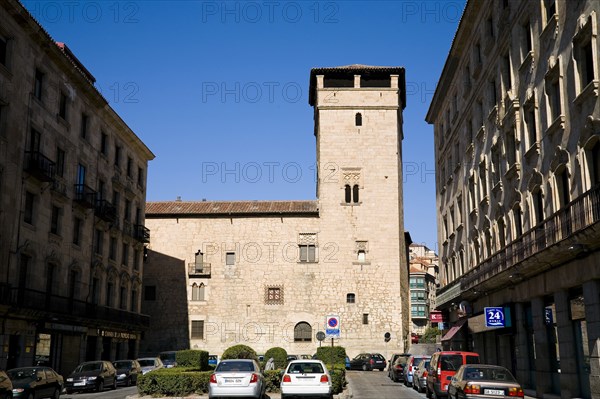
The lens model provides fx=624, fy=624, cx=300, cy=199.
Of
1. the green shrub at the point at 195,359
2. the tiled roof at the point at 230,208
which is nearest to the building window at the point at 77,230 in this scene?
the green shrub at the point at 195,359

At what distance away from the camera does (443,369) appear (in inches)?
844

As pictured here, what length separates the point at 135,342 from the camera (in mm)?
47375

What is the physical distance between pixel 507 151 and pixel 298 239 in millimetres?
30584

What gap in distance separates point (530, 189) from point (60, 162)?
82.9 feet

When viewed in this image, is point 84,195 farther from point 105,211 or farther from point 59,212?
point 105,211

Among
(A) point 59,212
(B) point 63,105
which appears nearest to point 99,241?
(A) point 59,212

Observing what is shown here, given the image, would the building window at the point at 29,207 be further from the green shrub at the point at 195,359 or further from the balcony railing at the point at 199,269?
the balcony railing at the point at 199,269

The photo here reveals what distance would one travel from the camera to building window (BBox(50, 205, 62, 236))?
34156 mm

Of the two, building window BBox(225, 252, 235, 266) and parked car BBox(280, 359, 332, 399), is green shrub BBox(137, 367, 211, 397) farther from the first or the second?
building window BBox(225, 252, 235, 266)

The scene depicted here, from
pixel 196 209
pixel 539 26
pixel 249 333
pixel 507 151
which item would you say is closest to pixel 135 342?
pixel 249 333

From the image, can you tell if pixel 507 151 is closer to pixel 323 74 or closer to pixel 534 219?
pixel 534 219

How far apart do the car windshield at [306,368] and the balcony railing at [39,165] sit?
57.6 ft

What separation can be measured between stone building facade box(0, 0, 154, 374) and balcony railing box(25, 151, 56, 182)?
6cm

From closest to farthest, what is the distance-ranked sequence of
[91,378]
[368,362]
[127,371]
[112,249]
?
[91,378], [127,371], [112,249], [368,362]
